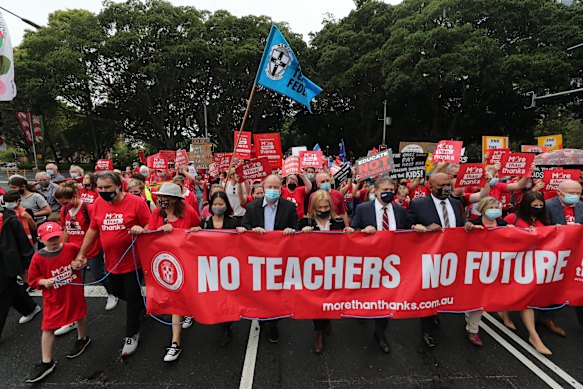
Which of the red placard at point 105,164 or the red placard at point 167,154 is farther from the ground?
the red placard at point 167,154

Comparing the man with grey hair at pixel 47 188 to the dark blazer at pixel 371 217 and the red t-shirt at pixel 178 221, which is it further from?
the dark blazer at pixel 371 217

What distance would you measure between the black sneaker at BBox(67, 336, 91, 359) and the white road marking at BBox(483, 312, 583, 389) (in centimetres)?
511

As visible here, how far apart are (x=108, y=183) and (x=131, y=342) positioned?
1.82 m

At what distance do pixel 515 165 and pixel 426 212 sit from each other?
295cm

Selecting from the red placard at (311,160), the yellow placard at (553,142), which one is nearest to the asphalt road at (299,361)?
the red placard at (311,160)

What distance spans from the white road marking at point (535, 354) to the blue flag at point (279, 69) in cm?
446

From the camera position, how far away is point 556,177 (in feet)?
18.4

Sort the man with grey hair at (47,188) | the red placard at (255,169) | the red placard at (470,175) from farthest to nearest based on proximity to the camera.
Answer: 1. the man with grey hair at (47,188)
2. the red placard at (255,169)
3. the red placard at (470,175)

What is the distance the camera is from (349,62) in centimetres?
2589

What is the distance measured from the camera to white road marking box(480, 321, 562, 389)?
10.0 feet

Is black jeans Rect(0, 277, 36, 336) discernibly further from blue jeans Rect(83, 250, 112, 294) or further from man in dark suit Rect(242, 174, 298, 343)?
man in dark suit Rect(242, 174, 298, 343)

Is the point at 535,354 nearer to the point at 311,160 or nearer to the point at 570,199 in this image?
the point at 570,199

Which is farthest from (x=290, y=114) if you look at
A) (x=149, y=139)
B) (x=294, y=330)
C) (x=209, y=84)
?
(x=294, y=330)

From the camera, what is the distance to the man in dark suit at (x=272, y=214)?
371 cm
